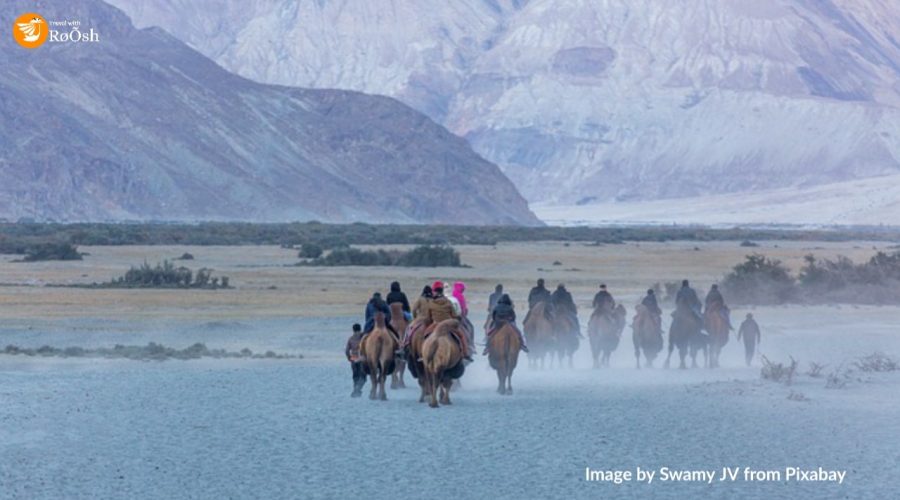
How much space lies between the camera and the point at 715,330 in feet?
79.8

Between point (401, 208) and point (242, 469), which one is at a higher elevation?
point (401, 208)

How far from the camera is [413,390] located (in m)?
20.4

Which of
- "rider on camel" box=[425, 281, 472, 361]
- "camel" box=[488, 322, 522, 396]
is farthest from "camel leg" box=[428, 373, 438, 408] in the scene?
"camel" box=[488, 322, 522, 396]

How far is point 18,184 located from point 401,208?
30.7 metres

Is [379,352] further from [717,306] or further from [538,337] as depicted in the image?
[717,306]

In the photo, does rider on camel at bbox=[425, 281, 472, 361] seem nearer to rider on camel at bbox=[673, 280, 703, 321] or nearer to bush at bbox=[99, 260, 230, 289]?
rider on camel at bbox=[673, 280, 703, 321]

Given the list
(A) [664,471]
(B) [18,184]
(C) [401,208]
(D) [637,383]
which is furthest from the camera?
(C) [401,208]

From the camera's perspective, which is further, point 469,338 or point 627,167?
point 627,167

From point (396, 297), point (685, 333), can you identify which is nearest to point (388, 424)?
point (396, 297)

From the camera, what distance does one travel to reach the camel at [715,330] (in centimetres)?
2420

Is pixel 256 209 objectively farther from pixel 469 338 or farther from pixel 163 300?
pixel 469 338

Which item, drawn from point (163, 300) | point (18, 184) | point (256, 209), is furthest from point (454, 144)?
point (163, 300)

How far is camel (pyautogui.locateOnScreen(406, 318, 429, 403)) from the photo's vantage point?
18312 millimetres

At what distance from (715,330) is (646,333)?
99cm
